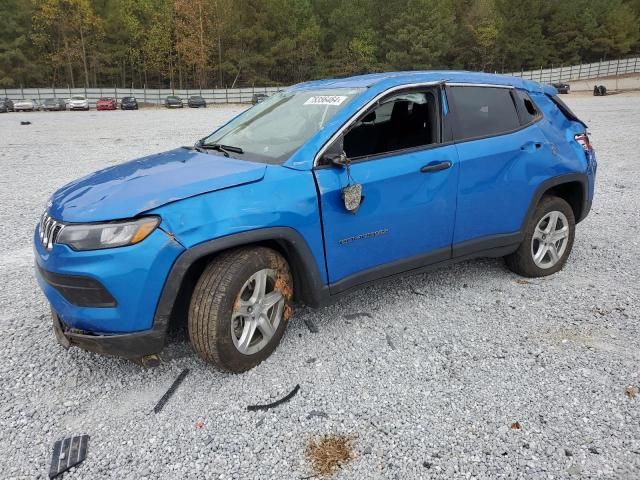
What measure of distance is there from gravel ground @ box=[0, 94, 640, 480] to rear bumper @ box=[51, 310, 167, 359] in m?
0.32

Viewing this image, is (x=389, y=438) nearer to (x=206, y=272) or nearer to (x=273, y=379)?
(x=273, y=379)

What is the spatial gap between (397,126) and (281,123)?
0.91 meters

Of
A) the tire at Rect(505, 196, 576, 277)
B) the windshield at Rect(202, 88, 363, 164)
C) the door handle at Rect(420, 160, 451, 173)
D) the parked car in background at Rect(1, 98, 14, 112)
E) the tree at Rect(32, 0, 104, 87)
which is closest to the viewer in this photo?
the windshield at Rect(202, 88, 363, 164)

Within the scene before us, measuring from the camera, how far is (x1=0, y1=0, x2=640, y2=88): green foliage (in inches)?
2291

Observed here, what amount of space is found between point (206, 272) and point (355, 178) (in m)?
1.07

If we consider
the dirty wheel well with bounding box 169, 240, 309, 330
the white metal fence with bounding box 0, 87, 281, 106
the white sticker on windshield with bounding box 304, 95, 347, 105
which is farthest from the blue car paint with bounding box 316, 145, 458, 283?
the white metal fence with bounding box 0, 87, 281, 106

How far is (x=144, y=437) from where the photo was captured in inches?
96.9

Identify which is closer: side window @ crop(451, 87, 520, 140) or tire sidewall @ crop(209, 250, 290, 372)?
tire sidewall @ crop(209, 250, 290, 372)

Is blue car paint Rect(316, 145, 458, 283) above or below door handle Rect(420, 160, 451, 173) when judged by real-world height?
below

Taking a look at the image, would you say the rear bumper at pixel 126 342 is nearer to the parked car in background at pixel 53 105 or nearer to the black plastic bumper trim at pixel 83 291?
the black plastic bumper trim at pixel 83 291

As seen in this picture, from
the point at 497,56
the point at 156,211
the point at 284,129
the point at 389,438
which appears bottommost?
the point at 389,438

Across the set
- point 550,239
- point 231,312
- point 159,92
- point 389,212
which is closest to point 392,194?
point 389,212

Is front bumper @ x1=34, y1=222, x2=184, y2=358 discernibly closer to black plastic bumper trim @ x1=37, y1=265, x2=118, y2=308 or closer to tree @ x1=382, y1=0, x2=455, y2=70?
black plastic bumper trim @ x1=37, y1=265, x2=118, y2=308

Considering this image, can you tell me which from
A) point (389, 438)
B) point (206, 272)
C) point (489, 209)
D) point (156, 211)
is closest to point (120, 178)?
point (156, 211)
